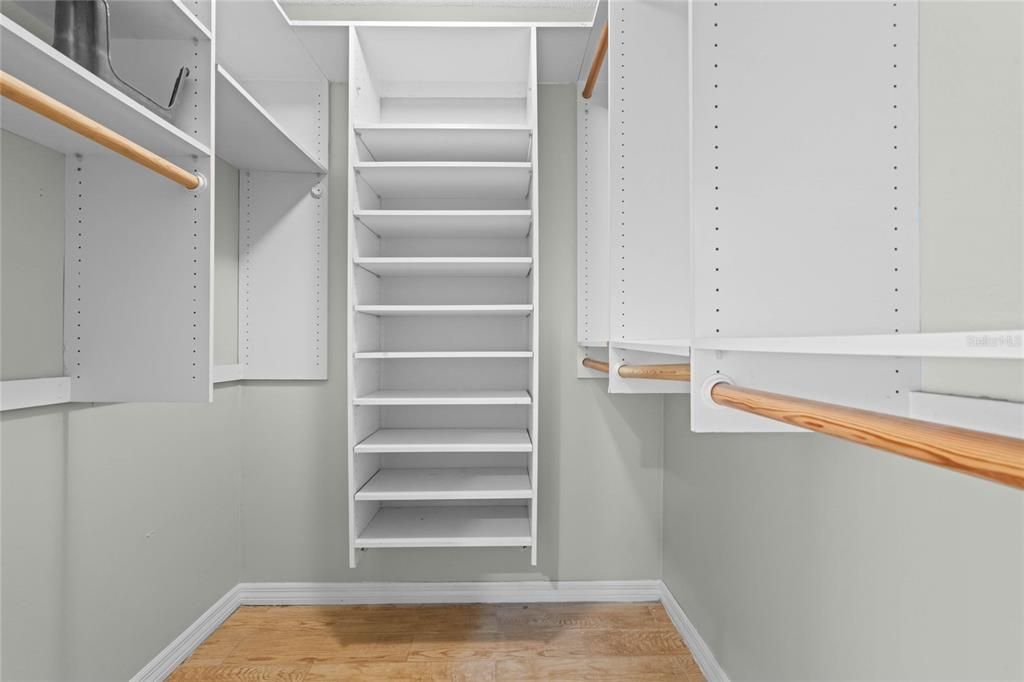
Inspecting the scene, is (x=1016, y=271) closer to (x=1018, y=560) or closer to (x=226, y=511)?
(x=1018, y=560)

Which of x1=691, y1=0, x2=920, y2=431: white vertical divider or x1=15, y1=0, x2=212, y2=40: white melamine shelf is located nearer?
x1=691, y1=0, x2=920, y2=431: white vertical divider

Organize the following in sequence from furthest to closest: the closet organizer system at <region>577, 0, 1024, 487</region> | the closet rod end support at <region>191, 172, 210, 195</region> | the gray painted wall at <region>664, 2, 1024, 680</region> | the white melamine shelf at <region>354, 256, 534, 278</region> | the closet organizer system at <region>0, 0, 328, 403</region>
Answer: the white melamine shelf at <region>354, 256, 534, 278</region> → the closet rod end support at <region>191, 172, 210, 195</region> → the closet organizer system at <region>0, 0, 328, 403</region> → the closet organizer system at <region>577, 0, 1024, 487</region> → the gray painted wall at <region>664, 2, 1024, 680</region>

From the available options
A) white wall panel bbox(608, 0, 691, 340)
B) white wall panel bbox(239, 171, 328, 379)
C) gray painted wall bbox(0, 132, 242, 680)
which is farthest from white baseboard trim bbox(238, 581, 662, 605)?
white wall panel bbox(608, 0, 691, 340)

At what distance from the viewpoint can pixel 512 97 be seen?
2277mm

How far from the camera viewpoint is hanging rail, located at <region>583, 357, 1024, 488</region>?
0.41 m

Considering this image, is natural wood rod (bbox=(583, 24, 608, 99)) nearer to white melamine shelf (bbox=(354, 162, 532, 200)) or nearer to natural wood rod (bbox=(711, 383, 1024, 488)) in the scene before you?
white melamine shelf (bbox=(354, 162, 532, 200))

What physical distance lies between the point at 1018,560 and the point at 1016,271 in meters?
0.37

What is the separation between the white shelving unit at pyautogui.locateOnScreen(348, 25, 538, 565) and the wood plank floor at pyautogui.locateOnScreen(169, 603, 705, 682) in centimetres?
34

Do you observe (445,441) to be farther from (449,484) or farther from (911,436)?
(911,436)

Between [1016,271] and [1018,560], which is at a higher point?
[1016,271]

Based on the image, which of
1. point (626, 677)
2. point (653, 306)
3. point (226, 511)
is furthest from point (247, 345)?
point (626, 677)

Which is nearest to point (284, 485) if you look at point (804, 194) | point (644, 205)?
point (644, 205)

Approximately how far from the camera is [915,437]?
485 millimetres

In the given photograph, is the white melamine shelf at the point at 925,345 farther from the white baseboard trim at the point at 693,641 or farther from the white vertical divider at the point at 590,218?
the white vertical divider at the point at 590,218
